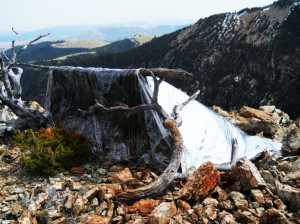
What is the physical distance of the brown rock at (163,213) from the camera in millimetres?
3307

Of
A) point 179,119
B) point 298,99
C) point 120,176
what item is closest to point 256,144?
point 179,119

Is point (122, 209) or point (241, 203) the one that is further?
point (122, 209)

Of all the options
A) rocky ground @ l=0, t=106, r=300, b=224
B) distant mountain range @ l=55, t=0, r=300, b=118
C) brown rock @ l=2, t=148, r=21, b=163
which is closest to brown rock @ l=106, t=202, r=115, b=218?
rocky ground @ l=0, t=106, r=300, b=224

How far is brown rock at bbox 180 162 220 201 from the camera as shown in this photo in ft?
12.6

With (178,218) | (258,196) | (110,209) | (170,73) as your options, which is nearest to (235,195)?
(258,196)

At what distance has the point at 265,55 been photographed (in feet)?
195

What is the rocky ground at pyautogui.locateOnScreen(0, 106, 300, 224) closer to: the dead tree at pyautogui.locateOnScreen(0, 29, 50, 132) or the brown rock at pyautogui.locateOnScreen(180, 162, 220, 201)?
the brown rock at pyautogui.locateOnScreen(180, 162, 220, 201)

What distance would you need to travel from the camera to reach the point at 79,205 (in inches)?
150

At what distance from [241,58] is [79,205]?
70.9 metres

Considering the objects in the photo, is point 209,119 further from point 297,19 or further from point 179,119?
point 297,19

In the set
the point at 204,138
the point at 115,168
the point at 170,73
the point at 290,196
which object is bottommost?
the point at 115,168

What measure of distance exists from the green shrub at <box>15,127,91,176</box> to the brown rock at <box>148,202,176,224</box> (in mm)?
2696

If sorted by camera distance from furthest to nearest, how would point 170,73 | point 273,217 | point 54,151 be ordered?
point 54,151 → point 170,73 → point 273,217

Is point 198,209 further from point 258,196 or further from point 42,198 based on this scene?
point 42,198
